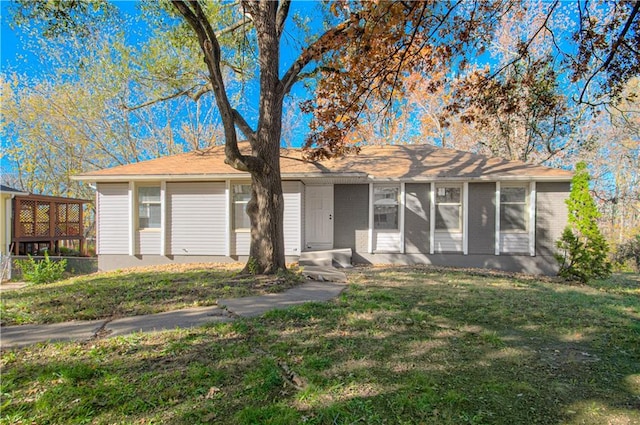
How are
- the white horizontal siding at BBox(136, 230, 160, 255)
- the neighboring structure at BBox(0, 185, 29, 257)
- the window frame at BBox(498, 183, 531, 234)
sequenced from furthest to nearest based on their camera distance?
the neighboring structure at BBox(0, 185, 29, 257)
the white horizontal siding at BBox(136, 230, 160, 255)
the window frame at BBox(498, 183, 531, 234)

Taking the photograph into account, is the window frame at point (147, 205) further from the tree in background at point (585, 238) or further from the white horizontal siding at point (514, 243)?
the tree in background at point (585, 238)

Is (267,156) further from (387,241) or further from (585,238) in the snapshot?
(585,238)

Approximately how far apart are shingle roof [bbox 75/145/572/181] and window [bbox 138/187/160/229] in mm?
632

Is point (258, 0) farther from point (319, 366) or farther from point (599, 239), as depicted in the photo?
point (599, 239)

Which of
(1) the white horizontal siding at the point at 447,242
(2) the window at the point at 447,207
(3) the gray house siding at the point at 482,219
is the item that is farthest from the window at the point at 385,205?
(3) the gray house siding at the point at 482,219

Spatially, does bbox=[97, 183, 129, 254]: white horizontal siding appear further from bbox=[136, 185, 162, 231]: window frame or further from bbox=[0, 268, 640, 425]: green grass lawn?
bbox=[0, 268, 640, 425]: green grass lawn

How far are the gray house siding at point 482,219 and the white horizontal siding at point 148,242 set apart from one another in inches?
394

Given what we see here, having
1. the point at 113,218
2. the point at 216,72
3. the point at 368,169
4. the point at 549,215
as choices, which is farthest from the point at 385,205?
the point at 113,218

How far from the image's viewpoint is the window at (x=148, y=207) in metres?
10.8

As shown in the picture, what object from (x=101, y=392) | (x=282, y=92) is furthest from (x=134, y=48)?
(x=101, y=392)

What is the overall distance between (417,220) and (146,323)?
8.46 m

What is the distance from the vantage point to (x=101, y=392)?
248 cm

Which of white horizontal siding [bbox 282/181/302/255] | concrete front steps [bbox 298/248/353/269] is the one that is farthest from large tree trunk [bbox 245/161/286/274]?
white horizontal siding [bbox 282/181/302/255]

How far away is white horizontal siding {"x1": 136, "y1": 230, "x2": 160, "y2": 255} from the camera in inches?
421
